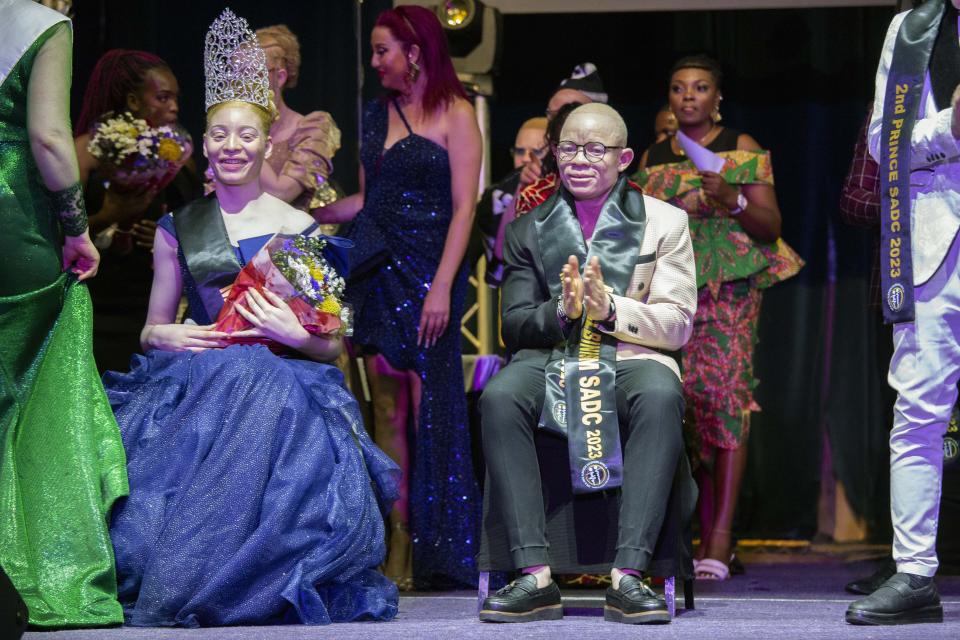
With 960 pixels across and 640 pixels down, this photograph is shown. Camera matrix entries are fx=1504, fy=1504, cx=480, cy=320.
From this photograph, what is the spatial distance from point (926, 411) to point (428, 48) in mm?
2209

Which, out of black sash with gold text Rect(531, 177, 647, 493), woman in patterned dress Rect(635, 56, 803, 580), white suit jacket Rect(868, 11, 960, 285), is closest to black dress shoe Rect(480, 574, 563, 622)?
black sash with gold text Rect(531, 177, 647, 493)

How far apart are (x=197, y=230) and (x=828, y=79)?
342 centimetres

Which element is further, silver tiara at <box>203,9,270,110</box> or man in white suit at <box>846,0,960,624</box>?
silver tiara at <box>203,9,270,110</box>

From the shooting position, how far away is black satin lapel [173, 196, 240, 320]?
4.27m

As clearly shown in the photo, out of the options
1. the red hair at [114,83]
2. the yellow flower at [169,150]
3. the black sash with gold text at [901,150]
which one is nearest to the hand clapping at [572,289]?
the black sash with gold text at [901,150]

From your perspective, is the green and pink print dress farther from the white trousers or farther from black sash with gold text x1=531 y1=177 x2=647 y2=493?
the white trousers

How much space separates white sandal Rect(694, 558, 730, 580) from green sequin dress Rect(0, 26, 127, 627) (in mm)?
2175

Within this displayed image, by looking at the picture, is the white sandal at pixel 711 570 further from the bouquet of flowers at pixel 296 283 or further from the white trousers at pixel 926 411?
the bouquet of flowers at pixel 296 283

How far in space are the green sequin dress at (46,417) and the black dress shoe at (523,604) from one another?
0.93m

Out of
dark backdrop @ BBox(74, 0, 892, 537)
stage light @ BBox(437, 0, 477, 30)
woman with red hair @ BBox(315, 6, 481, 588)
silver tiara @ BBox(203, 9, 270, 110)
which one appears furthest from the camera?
dark backdrop @ BBox(74, 0, 892, 537)

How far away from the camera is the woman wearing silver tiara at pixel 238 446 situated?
3.77 meters

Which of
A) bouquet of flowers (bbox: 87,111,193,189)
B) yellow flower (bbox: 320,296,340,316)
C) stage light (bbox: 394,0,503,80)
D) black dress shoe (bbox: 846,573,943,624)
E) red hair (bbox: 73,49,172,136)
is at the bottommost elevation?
black dress shoe (bbox: 846,573,943,624)

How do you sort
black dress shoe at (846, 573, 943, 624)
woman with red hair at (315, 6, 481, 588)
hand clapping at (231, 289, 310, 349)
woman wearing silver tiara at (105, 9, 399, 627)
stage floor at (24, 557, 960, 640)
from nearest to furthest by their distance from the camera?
stage floor at (24, 557, 960, 640) → black dress shoe at (846, 573, 943, 624) → woman wearing silver tiara at (105, 9, 399, 627) → hand clapping at (231, 289, 310, 349) → woman with red hair at (315, 6, 481, 588)

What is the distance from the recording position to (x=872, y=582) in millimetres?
4699
